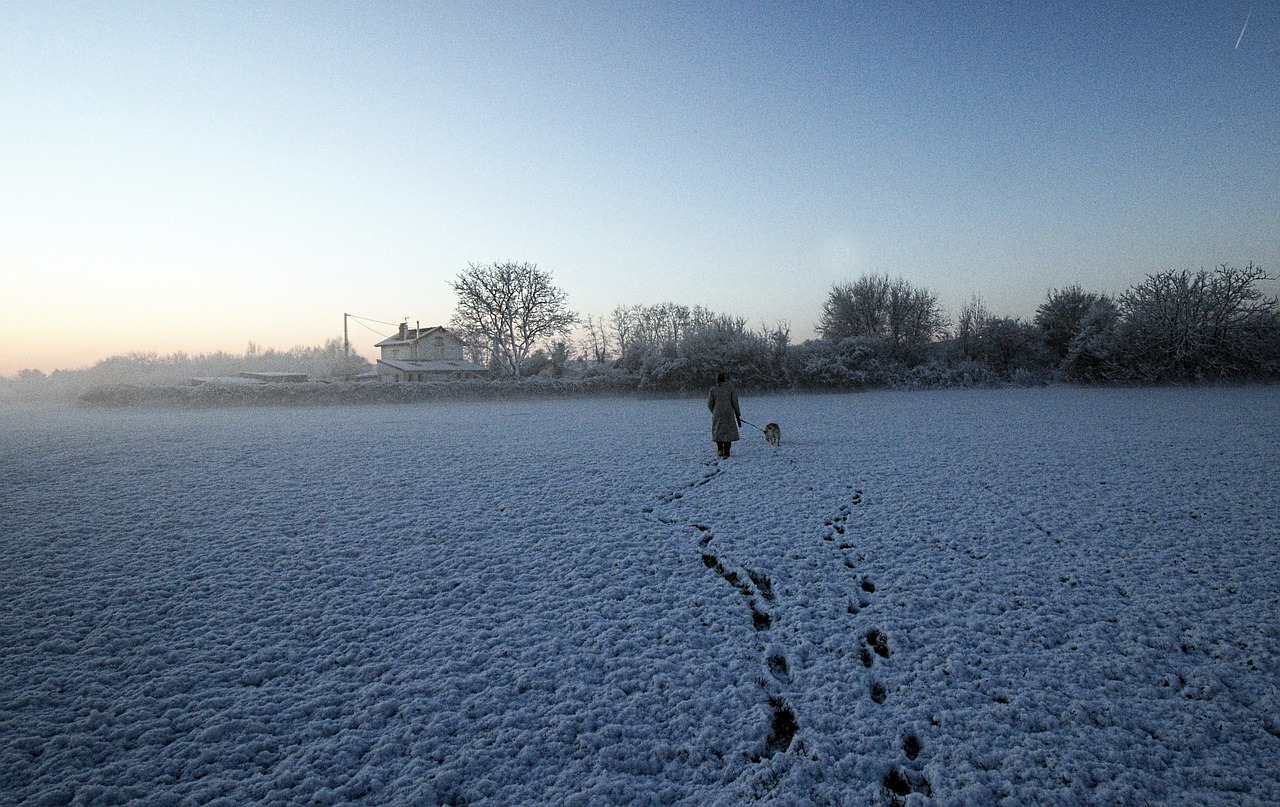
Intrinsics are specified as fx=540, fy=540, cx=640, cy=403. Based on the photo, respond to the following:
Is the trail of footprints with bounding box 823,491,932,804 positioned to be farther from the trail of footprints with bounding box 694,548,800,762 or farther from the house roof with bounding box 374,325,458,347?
the house roof with bounding box 374,325,458,347

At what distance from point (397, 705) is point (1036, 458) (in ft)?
37.1

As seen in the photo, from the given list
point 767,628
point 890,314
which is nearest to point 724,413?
point 767,628

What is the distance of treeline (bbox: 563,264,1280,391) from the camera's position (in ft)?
87.4

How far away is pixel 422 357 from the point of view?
152ft

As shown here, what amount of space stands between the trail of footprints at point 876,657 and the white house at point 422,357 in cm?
3688

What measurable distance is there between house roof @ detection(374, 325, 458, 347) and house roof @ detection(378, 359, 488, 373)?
2.31 meters

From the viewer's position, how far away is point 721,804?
2678 millimetres

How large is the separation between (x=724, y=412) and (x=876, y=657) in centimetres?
699

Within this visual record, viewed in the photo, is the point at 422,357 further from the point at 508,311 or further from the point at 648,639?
the point at 648,639

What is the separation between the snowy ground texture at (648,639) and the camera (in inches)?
114

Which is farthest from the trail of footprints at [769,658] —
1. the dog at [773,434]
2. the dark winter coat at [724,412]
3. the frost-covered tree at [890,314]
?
the frost-covered tree at [890,314]

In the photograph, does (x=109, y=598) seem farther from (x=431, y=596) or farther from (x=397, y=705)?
(x=397, y=705)

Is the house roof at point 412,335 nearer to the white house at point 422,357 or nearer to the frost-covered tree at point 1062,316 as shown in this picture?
the white house at point 422,357

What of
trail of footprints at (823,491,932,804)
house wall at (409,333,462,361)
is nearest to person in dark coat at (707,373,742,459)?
trail of footprints at (823,491,932,804)
